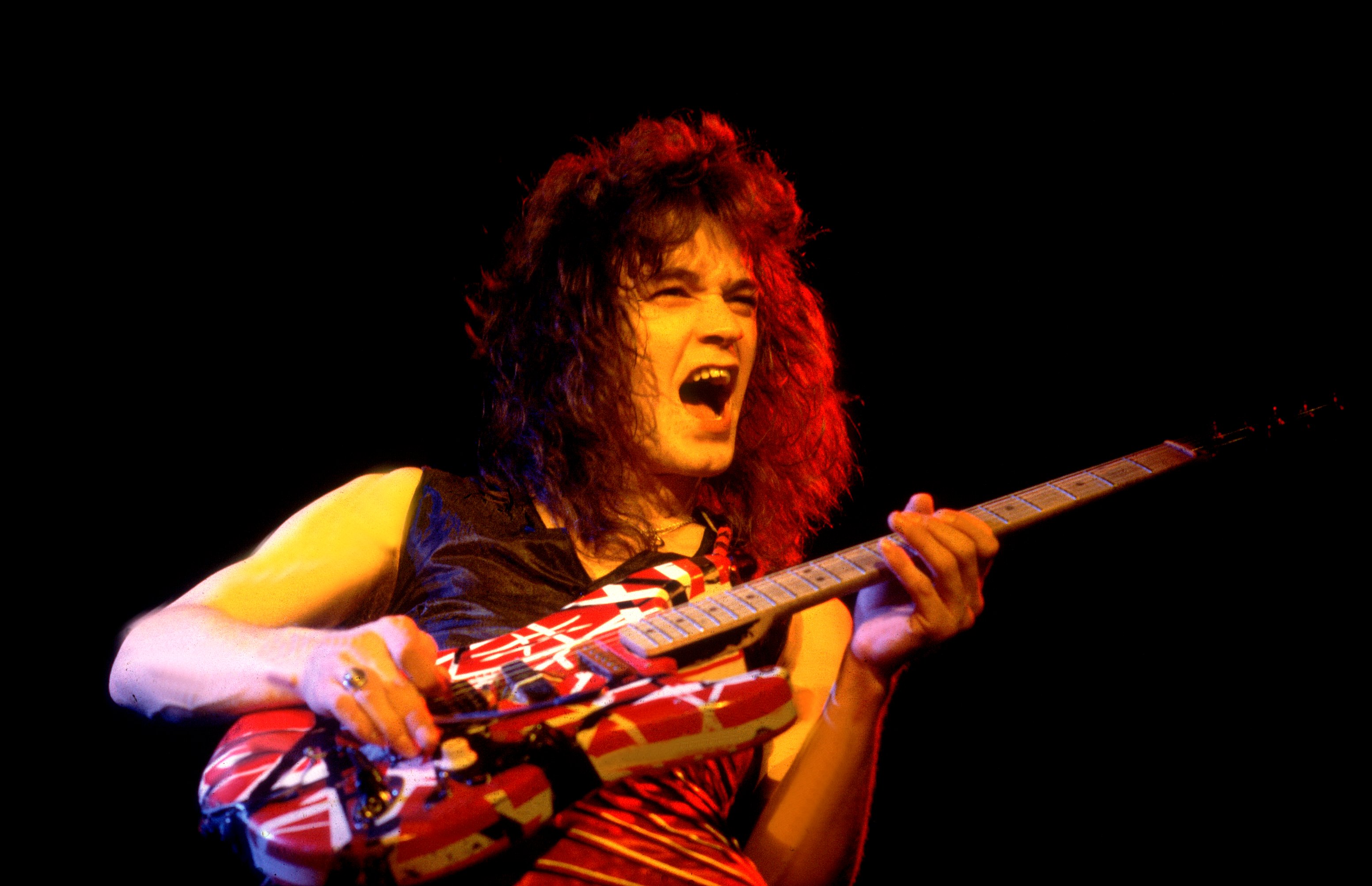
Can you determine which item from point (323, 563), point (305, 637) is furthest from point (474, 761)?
point (323, 563)

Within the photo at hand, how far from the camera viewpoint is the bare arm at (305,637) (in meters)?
1.13

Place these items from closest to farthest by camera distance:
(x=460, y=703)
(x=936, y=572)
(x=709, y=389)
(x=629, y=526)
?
(x=460, y=703)
(x=936, y=572)
(x=629, y=526)
(x=709, y=389)

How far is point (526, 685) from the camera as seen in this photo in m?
1.26

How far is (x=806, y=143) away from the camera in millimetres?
2854

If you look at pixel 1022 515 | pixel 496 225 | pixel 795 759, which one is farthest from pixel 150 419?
pixel 1022 515

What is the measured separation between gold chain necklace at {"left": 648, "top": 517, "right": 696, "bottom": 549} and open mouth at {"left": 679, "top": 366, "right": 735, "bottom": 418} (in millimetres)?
325

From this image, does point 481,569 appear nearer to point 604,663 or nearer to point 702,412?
point 604,663

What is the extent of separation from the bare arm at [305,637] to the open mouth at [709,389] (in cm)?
79

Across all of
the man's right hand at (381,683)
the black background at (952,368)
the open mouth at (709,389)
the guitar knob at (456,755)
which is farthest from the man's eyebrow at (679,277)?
the guitar knob at (456,755)

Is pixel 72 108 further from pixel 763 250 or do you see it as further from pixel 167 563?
pixel 763 250

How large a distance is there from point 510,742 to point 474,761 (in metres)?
0.06

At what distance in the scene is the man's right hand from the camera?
3.60 ft

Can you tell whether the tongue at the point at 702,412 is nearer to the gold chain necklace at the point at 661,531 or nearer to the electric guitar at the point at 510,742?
the gold chain necklace at the point at 661,531

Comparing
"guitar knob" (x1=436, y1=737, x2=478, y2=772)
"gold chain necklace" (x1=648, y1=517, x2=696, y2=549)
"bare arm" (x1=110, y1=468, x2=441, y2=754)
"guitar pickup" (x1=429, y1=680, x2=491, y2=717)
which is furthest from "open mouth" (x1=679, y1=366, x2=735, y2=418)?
"guitar knob" (x1=436, y1=737, x2=478, y2=772)
